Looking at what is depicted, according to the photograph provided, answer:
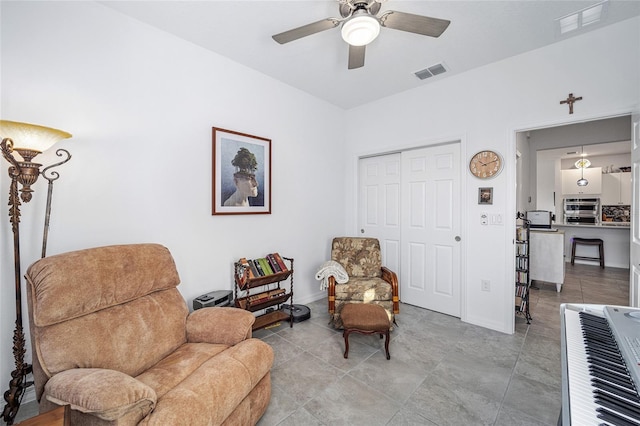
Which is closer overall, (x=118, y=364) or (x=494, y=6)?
(x=118, y=364)

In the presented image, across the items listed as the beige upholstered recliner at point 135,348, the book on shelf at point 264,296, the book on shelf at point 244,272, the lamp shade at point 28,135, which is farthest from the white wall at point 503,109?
the lamp shade at point 28,135

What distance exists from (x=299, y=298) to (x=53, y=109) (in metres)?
2.94

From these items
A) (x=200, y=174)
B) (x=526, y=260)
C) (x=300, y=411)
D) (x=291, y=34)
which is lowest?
(x=300, y=411)

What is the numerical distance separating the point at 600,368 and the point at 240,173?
112 inches

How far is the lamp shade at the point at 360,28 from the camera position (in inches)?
62.1

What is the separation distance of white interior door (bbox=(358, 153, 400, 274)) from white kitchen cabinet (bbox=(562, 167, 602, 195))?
601 centimetres

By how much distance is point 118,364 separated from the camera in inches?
56.6

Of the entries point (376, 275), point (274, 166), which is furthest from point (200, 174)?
point (376, 275)

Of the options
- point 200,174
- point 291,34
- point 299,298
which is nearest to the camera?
point 291,34

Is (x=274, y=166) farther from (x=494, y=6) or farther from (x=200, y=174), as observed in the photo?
(x=494, y=6)

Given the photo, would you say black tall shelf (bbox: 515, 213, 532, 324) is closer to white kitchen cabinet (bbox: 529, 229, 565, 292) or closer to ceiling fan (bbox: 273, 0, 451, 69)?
white kitchen cabinet (bbox: 529, 229, 565, 292)

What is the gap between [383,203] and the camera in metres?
3.80

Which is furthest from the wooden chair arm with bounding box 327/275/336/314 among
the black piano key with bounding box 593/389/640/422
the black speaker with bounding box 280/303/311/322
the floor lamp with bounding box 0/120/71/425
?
the floor lamp with bounding box 0/120/71/425

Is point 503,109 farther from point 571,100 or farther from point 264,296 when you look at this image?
point 264,296
